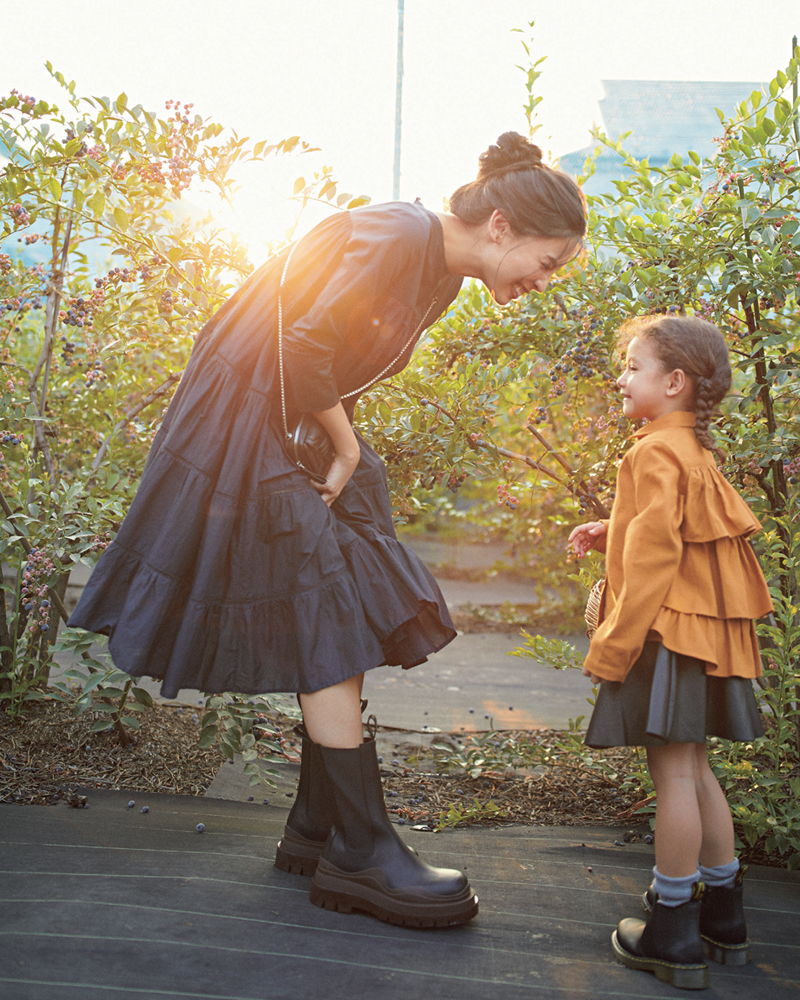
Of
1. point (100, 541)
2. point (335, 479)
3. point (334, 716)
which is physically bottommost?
point (334, 716)

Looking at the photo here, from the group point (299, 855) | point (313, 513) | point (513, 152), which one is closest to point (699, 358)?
point (513, 152)

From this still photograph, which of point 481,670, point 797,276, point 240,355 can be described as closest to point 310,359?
point 240,355

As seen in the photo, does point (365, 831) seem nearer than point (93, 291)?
Yes

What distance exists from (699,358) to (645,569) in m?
0.43

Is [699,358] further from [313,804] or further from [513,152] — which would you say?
[313,804]

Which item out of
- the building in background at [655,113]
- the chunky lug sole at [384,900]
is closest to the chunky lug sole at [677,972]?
the chunky lug sole at [384,900]

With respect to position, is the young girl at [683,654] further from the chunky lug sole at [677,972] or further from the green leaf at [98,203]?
the green leaf at [98,203]

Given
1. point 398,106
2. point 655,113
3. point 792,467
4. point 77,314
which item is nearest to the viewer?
point 792,467

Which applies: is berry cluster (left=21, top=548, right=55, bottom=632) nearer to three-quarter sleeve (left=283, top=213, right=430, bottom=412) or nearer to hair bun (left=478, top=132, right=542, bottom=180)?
three-quarter sleeve (left=283, top=213, right=430, bottom=412)

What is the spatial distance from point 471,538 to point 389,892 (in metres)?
6.12

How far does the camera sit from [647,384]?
1616 mm

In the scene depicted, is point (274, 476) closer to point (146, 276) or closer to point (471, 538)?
point (146, 276)

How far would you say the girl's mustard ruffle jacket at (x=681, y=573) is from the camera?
57.8 inches

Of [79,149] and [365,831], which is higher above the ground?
[79,149]
